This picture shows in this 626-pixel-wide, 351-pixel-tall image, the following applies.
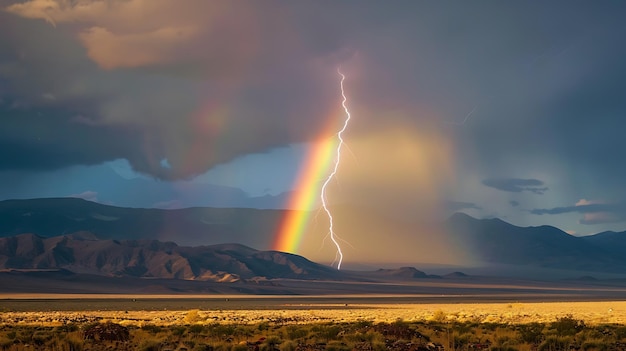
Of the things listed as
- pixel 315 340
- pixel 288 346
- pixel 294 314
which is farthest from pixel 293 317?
pixel 288 346

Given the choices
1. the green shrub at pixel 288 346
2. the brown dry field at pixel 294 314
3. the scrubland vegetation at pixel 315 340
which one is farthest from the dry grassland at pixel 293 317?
the green shrub at pixel 288 346

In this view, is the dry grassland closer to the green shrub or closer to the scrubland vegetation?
the scrubland vegetation

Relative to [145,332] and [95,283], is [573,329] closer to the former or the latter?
[145,332]

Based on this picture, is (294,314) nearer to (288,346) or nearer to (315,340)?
(315,340)

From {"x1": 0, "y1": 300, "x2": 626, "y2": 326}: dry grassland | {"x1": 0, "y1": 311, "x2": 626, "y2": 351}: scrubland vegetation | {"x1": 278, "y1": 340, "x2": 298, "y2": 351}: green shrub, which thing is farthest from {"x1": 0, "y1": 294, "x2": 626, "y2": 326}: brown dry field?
{"x1": 278, "y1": 340, "x2": 298, "y2": 351}: green shrub

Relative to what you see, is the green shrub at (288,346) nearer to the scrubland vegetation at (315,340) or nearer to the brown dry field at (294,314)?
the scrubland vegetation at (315,340)

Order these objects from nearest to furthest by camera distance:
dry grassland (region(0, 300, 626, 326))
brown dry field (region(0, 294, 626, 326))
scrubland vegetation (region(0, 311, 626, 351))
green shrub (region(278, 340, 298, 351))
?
green shrub (region(278, 340, 298, 351)), scrubland vegetation (region(0, 311, 626, 351)), dry grassland (region(0, 300, 626, 326)), brown dry field (region(0, 294, 626, 326))

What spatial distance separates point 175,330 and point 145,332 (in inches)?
57.5

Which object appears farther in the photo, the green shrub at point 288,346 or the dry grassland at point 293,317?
the dry grassland at point 293,317

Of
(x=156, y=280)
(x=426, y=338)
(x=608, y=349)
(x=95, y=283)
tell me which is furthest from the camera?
(x=156, y=280)

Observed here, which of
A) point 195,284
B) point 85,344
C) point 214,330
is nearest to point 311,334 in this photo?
point 214,330

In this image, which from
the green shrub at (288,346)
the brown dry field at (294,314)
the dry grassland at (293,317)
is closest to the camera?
the green shrub at (288,346)

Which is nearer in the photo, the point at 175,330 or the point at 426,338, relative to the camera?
the point at 426,338

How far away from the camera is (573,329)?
35.4 metres
